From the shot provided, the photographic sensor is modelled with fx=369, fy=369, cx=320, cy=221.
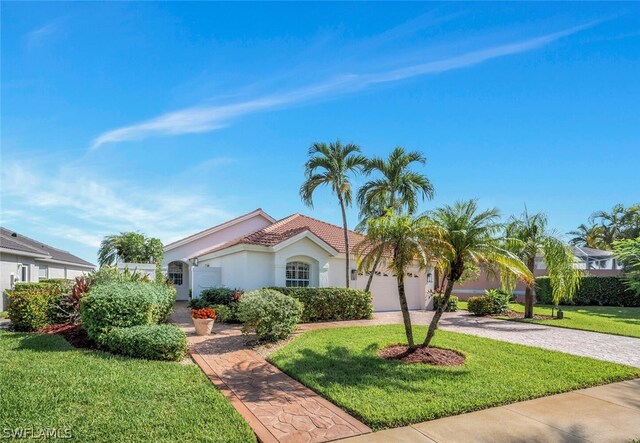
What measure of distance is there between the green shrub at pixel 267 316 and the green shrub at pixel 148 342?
2.35 metres

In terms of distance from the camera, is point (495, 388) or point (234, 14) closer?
point (495, 388)

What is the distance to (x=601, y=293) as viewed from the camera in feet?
92.6

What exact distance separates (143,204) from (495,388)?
16.5m

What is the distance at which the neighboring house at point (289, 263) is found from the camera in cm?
1791

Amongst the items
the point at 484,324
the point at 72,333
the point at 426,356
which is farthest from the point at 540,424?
the point at 72,333

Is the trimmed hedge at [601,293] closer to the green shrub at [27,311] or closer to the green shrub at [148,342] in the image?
the green shrub at [148,342]

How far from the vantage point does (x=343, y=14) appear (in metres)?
11.4

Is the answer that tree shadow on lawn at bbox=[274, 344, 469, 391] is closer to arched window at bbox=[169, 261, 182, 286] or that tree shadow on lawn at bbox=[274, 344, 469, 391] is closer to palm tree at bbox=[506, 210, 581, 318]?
palm tree at bbox=[506, 210, 581, 318]

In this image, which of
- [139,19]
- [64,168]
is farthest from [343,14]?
[64,168]

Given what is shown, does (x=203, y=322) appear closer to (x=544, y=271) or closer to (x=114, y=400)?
(x=114, y=400)

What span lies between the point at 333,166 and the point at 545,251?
11525 mm

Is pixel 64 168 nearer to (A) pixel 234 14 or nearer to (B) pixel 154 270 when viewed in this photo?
(A) pixel 234 14

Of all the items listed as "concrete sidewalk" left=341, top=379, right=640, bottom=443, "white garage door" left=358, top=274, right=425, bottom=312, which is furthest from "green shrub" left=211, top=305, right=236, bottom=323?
"concrete sidewalk" left=341, top=379, right=640, bottom=443

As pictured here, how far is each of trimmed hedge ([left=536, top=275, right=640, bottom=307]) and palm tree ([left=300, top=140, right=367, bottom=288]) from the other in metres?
18.2
